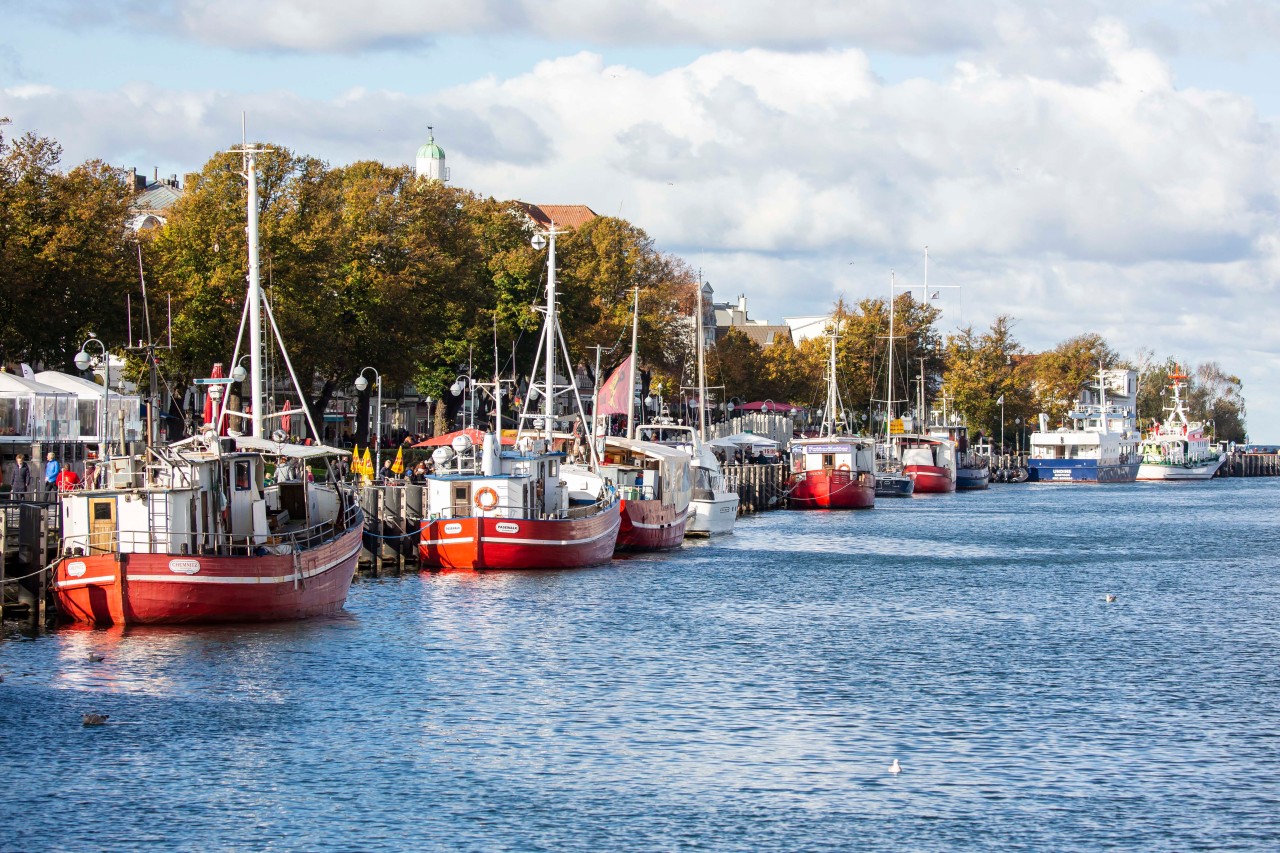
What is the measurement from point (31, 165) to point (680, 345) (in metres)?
61.2

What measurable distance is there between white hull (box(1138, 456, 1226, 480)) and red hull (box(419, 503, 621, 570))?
388ft

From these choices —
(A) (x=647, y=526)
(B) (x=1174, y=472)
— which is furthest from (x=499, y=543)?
(B) (x=1174, y=472)

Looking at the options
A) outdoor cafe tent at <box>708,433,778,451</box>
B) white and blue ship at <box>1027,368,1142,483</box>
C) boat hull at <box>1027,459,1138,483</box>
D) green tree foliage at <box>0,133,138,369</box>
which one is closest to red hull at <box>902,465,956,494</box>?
outdoor cafe tent at <box>708,433,778,451</box>

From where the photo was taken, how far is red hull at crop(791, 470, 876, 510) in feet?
319

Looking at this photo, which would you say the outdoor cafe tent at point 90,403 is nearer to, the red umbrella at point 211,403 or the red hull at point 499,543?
the red hull at point 499,543

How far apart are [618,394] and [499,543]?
1649 cm

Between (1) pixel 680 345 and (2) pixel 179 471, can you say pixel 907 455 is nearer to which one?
(1) pixel 680 345

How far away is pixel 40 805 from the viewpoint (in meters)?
23.6

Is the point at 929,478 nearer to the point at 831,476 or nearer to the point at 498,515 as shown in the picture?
the point at 831,476

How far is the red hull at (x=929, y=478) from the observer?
408 feet

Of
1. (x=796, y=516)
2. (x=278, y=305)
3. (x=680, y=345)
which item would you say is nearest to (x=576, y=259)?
(x=680, y=345)

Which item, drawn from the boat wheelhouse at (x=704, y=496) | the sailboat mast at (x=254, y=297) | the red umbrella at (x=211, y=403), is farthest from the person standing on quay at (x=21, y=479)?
the boat wheelhouse at (x=704, y=496)

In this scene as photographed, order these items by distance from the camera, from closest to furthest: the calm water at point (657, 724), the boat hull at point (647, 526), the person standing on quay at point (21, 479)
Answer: the calm water at point (657, 724), the person standing on quay at point (21, 479), the boat hull at point (647, 526)

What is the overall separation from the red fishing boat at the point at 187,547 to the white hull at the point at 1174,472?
5183 inches
